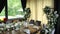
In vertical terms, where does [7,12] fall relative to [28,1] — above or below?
below

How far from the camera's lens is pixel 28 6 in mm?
6812

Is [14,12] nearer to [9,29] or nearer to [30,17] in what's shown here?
[30,17]

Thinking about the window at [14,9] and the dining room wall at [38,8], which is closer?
the dining room wall at [38,8]

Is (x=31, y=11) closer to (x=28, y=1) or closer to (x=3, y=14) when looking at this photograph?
(x=28, y=1)

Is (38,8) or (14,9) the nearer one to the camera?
(38,8)

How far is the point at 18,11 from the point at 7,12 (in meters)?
0.55

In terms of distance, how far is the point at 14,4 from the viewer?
274 inches

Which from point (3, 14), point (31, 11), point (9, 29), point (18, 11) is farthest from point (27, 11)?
point (9, 29)

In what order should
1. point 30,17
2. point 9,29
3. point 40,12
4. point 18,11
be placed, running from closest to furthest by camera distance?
1. point 9,29
2. point 40,12
3. point 30,17
4. point 18,11

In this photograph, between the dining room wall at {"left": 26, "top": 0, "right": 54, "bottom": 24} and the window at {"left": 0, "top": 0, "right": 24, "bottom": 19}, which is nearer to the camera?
the dining room wall at {"left": 26, "top": 0, "right": 54, "bottom": 24}

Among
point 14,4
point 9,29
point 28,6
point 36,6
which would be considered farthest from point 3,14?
point 9,29

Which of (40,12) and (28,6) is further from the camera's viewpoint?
(28,6)

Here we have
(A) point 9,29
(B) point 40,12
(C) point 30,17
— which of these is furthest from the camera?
(C) point 30,17

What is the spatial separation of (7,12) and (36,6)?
4.92 feet
